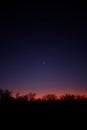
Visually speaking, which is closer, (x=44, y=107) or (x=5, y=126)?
(x=5, y=126)

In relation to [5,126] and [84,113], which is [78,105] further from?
[5,126]


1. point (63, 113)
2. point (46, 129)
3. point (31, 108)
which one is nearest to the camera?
point (46, 129)

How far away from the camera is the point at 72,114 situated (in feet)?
72.6

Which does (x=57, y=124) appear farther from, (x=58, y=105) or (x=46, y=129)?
(x=58, y=105)

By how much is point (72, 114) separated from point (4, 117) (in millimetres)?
5623

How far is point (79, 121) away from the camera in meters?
20.6

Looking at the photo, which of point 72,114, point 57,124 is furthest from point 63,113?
point 57,124

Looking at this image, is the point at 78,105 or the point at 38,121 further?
the point at 78,105

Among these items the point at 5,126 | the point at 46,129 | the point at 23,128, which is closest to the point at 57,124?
the point at 46,129

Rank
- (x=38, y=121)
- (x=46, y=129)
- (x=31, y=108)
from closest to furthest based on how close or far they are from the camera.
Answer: (x=46, y=129) < (x=38, y=121) < (x=31, y=108)

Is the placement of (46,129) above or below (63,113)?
below

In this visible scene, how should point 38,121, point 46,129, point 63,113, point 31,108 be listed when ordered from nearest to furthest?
1. point 46,129
2. point 38,121
3. point 63,113
4. point 31,108

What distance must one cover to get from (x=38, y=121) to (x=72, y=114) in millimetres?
3067

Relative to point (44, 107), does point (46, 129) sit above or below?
below
